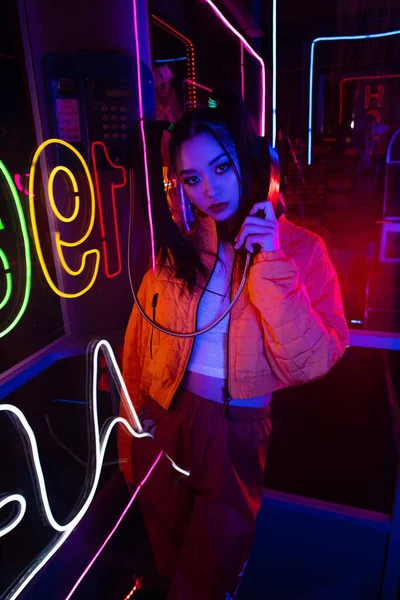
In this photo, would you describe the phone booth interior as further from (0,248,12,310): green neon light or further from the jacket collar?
the jacket collar

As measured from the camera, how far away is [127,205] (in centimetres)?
196

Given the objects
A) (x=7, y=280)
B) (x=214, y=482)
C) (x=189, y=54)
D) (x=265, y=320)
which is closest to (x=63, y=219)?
(x=7, y=280)

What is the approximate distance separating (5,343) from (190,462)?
2016 millimetres

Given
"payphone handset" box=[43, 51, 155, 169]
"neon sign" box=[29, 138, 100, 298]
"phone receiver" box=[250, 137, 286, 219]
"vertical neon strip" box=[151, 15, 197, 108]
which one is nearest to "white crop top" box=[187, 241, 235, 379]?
"phone receiver" box=[250, 137, 286, 219]

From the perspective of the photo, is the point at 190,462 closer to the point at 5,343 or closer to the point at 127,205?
the point at 127,205

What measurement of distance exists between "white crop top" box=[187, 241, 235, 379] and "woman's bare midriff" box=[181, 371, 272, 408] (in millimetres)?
22

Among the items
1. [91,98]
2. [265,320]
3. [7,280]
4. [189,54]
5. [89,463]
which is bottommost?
[89,463]

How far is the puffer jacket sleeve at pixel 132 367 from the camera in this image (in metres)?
1.60

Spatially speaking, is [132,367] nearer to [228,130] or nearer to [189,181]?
[189,181]

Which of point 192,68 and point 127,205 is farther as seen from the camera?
point 192,68

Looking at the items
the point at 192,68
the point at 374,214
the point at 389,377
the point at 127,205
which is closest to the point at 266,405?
the point at 127,205

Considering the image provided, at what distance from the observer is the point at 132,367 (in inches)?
66.1

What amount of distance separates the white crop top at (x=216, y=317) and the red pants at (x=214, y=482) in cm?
13

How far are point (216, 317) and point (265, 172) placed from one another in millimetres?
484
